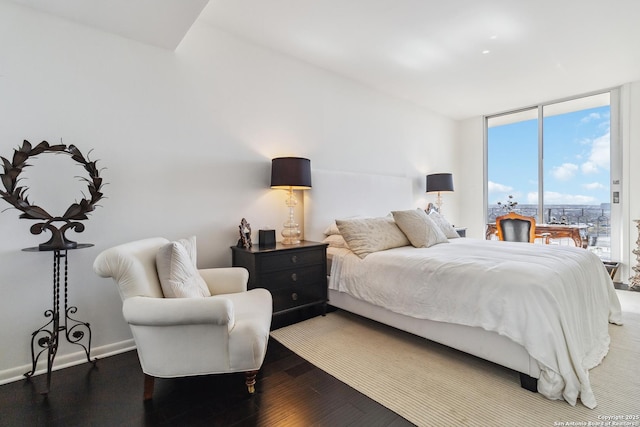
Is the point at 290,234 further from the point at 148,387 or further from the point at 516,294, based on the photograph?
the point at 516,294

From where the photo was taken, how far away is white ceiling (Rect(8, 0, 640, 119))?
225cm

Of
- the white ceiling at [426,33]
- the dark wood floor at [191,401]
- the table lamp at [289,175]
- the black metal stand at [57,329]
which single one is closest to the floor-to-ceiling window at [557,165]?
the white ceiling at [426,33]

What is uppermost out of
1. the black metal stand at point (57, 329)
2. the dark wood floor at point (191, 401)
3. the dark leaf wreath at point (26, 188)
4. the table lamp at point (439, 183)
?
the table lamp at point (439, 183)

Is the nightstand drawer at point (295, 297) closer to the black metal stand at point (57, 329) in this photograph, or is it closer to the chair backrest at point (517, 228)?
the black metal stand at point (57, 329)

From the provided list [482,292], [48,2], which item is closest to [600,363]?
[482,292]

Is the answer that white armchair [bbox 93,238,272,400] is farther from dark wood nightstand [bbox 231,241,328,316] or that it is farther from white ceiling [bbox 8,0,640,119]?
white ceiling [bbox 8,0,640,119]

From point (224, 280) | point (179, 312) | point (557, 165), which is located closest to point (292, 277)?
point (224, 280)

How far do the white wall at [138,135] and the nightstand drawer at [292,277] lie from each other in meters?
0.54

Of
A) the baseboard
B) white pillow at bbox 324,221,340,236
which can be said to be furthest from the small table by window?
the baseboard

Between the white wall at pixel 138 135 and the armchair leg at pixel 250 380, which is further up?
the white wall at pixel 138 135

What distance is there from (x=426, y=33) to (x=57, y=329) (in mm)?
3696

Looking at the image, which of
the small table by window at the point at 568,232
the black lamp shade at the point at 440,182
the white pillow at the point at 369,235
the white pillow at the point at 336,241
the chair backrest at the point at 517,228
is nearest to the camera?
the white pillow at the point at 369,235

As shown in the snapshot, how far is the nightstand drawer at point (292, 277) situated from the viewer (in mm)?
2605

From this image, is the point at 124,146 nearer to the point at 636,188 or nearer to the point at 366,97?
the point at 366,97
